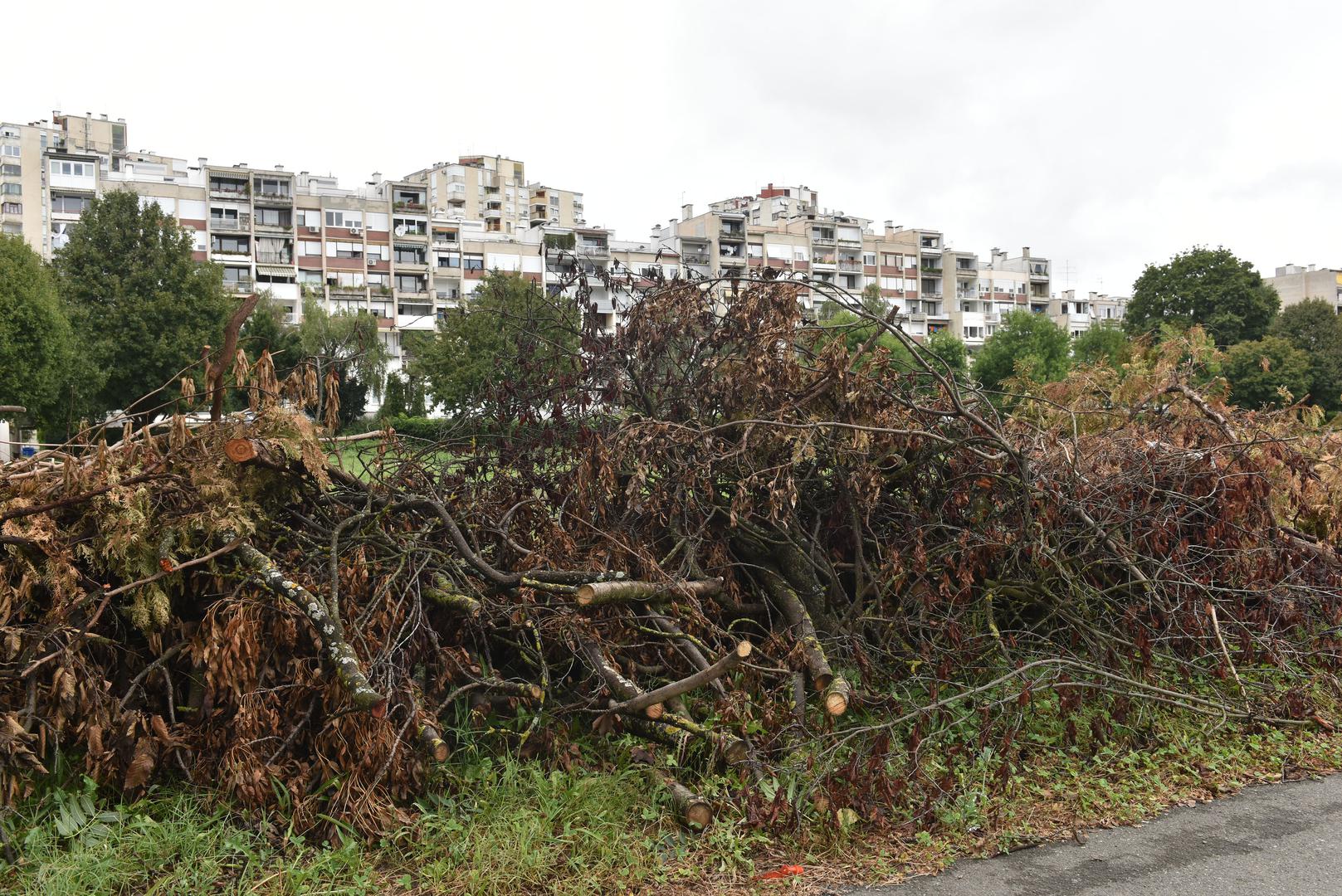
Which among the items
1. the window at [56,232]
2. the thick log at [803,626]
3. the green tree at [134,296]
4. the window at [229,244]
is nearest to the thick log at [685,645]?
the thick log at [803,626]

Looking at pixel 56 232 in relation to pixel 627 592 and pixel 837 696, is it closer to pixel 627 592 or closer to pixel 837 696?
pixel 627 592

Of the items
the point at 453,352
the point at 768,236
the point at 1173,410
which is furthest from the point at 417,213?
the point at 1173,410

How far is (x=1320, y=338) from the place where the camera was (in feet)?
181

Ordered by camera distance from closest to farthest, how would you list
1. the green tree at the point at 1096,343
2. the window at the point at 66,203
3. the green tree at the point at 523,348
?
the green tree at the point at 523,348, the green tree at the point at 1096,343, the window at the point at 66,203

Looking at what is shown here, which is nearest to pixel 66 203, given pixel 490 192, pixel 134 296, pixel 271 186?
pixel 271 186

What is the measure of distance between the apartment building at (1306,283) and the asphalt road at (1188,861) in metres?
107

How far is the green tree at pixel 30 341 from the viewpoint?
96.0 feet

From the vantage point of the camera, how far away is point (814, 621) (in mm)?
5695

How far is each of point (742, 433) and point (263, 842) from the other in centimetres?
313

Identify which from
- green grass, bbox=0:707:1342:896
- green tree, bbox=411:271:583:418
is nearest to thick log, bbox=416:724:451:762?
green grass, bbox=0:707:1342:896

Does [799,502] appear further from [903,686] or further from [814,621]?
[903,686]

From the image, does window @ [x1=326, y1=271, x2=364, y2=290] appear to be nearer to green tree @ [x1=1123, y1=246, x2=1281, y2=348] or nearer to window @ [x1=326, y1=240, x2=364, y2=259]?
window @ [x1=326, y1=240, x2=364, y2=259]

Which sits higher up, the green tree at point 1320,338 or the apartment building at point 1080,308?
the apartment building at point 1080,308

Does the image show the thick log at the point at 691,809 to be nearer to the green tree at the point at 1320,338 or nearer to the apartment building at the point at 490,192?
the green tree at the point at 1320,338
